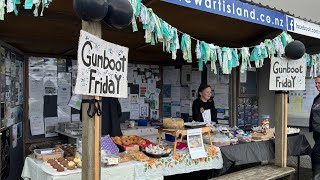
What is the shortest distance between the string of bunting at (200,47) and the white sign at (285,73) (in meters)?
0.15

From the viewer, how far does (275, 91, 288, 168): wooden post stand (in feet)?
15.7

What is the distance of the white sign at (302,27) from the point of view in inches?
207

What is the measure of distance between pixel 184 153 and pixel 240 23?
7.94ft

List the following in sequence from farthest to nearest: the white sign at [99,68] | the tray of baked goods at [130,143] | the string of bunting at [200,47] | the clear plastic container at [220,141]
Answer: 1. the clear plastic container at [220,141]
2. the tray of baked goods at [130,143]
3. the string of bunting at [200,47]
4. the white sign at [99,68]

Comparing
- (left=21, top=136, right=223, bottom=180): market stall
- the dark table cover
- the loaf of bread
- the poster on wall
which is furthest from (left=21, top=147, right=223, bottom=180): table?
the poster on wall

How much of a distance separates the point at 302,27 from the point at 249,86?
1.91 metres

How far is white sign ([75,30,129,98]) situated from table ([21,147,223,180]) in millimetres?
1138

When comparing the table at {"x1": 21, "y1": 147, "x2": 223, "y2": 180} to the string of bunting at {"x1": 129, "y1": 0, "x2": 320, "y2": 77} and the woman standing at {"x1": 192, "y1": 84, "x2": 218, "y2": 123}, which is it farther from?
the string of bunting at {"x1": 129, "y1": 0, "x2": 320, "y2": 77}

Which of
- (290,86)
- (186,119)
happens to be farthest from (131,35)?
(186,119)

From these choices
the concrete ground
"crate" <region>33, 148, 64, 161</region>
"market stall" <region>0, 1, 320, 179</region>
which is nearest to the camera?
"crate" <region>33, 148, 64, 161</region>

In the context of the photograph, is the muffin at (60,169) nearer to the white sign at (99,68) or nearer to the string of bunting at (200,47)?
the white sign at (99,68)

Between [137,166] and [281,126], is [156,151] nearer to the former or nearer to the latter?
[137,166]

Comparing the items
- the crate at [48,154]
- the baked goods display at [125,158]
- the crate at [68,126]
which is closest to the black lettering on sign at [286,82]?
the baked goods display at [125,158]

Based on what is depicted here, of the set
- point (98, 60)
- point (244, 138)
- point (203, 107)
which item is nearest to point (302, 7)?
point (203, 107)
